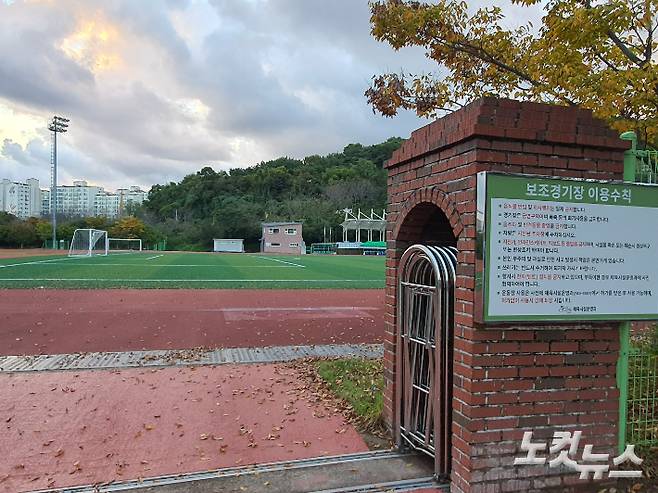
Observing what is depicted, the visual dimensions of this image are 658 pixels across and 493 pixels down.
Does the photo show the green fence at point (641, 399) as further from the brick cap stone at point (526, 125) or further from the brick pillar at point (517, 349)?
the brick cap stone at point (526, 125)

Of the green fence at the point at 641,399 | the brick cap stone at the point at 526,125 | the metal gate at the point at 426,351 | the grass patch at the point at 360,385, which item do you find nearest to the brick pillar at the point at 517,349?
the brick cap stone at the point at 526,125

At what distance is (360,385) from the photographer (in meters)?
5.86

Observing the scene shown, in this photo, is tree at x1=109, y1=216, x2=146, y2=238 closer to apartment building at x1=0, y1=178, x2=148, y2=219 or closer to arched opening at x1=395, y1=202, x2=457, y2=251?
apartment building at x1=0, y1=178, x2=148, y2=219

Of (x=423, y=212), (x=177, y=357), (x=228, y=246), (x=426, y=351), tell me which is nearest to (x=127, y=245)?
(x=228, y=246)

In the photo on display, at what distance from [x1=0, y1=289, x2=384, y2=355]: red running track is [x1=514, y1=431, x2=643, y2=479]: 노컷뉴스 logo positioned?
5.76 meters

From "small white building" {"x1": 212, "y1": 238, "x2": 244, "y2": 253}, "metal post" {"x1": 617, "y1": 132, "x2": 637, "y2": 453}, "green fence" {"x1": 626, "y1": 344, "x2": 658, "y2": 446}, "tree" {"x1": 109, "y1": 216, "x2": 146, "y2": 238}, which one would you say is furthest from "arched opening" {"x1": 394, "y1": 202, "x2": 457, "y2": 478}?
"tree" {"x1": 109, "y1": 216, "x2": 146, "y2": 238}

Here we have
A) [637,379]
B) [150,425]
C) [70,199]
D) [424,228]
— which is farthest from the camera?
[70,199]

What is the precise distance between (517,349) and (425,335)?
774 millimetres

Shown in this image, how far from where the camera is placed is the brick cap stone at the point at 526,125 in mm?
→ 3168

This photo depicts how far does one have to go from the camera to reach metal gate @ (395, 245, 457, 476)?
3555 mm

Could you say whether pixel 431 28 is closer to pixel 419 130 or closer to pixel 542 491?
pixel 419 130

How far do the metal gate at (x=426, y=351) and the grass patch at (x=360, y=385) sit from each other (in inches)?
23.5

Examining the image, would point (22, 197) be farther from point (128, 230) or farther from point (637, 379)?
point (637, 379)

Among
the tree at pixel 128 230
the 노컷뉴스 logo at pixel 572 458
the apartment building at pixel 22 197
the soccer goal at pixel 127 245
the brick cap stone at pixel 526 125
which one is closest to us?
the brick cap stone at pixel 526 125
